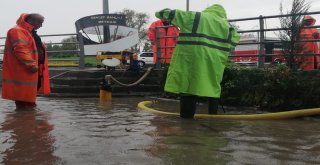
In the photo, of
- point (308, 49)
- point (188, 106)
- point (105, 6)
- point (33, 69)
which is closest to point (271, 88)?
point (308, 49)

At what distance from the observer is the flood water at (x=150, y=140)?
357 centimetres

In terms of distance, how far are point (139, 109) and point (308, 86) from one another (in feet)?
8.41

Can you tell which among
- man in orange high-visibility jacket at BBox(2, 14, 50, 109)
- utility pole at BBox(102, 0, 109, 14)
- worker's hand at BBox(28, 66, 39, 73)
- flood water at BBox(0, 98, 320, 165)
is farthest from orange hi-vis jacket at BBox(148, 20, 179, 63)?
utility pole at BBox(102, 0, 109, 14)

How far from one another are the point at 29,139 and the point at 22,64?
3234 millimetres

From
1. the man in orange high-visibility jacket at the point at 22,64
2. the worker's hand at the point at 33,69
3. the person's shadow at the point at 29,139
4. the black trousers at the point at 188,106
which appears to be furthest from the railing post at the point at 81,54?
the black trousers at the point at 188,106

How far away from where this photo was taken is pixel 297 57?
710 cm

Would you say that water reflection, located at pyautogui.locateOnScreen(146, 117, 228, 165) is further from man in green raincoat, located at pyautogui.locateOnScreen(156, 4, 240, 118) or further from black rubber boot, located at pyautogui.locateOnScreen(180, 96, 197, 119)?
man in green raincoat, located at pyautogui.locateOnScreen(156, 4, 240, 118)

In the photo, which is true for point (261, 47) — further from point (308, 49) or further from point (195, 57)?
point (195, 57)

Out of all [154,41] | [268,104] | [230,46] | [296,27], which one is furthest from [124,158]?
[154,41]

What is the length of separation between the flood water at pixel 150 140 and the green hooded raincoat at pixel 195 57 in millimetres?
440

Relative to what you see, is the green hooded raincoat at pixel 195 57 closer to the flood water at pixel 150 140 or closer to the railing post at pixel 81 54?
the flood water at pixel 150 140

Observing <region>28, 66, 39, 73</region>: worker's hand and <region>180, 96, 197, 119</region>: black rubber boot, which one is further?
<region>28, 66, 39, 73</region>: worker's hand

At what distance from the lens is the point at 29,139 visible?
173 inches

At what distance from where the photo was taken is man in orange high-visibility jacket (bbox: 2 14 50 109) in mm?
7316
